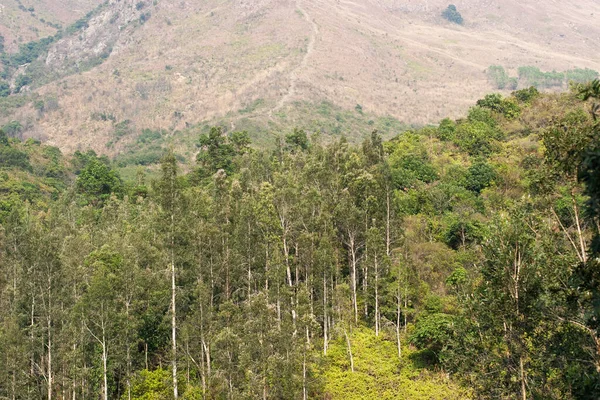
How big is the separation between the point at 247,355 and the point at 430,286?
21.3 metres

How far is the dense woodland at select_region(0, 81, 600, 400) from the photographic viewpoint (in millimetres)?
19750

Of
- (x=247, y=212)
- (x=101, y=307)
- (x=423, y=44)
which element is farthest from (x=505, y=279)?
(x=423, y=44)

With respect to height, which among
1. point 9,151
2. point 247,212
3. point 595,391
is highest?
point 595,391

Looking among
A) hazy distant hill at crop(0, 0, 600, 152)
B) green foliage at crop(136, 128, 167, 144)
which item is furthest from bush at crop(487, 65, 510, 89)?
green foliage at crop(136, 128, 167, 144)

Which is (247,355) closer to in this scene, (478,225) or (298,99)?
(478,225)

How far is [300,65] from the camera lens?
16588 cm

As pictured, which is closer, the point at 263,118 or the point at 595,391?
the point at 595,391

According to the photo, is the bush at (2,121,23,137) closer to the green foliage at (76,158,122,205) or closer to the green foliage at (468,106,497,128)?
the green foliage at (76,158,122,205)

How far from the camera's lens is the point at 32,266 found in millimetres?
36844

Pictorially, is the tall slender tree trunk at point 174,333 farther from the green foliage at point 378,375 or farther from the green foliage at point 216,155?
the green foliage at point 216,155

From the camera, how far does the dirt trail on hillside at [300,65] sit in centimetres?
14645

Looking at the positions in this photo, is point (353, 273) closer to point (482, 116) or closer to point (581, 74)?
point (482, 116)

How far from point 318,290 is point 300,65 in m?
136

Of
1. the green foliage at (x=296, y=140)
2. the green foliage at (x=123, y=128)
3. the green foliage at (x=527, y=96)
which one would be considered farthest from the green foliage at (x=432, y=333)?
the green foliage at (x=123, y=128)
